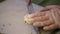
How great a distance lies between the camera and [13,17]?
0.81 meters

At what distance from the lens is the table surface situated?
0.72 meters

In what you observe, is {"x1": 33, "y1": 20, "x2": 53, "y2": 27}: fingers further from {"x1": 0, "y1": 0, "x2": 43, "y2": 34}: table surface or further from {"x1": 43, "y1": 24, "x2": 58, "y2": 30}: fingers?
{"x1": 0, "y1": 0, "x2": 43, "y2": 34}: table surface

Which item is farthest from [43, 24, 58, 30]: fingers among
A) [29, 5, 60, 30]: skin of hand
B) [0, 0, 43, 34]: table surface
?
[0, 0, 43, 34]: table surface

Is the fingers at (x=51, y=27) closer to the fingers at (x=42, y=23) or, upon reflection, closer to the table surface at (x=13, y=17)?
the fingers at (x=42, y=23)

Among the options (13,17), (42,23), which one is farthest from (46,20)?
(13,17)

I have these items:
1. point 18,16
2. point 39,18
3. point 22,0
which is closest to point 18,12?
point 18,16

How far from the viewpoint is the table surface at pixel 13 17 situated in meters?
0.72

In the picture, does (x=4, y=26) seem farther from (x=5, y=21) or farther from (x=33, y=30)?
(x=33, y=30)

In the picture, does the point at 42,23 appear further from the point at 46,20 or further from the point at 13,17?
the point at 13,17

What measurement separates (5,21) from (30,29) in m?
0.16

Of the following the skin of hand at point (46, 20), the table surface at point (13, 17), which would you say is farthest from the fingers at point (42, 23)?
the table surface at point (13, 17)

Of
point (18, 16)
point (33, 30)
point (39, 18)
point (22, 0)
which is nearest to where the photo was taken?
point (39, 18)

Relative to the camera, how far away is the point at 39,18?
60 cm

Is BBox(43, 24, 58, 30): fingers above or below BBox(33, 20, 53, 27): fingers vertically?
below
